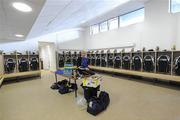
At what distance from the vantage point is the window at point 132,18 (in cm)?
555

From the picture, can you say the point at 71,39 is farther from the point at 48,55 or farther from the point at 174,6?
the point at 174,6

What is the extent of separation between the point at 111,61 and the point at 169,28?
2.93 meters

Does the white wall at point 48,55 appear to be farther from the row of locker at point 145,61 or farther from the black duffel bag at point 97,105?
the black duffel bag at point 97,105

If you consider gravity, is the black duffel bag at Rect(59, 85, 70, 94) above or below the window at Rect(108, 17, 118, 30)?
below

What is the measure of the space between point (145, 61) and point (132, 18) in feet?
8.51

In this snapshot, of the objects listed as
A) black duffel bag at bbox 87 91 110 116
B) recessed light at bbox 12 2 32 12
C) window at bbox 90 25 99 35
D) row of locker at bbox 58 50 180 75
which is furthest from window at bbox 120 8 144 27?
recessed light at bbox 12 2 32 12

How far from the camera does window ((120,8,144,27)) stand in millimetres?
5551

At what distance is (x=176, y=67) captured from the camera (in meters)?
3.71

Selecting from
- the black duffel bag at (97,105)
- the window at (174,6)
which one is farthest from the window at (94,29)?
the black duffel bag at (97,105)

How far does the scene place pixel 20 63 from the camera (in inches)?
209

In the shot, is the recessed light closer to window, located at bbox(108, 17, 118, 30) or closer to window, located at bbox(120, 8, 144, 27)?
window, located at bbox(120, 8, 144, 27)

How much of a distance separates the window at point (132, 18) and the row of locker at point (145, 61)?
67.8 inches

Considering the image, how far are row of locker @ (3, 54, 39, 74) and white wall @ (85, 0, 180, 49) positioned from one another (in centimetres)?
463

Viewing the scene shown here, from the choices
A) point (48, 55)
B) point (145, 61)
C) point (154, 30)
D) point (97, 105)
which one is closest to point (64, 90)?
point (97, 105)
